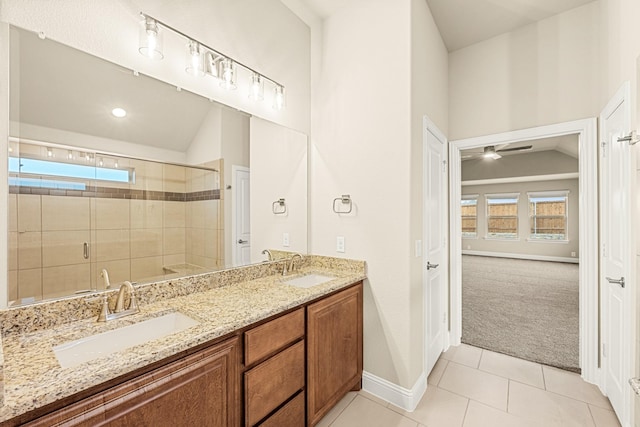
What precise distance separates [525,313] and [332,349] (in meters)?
3.37

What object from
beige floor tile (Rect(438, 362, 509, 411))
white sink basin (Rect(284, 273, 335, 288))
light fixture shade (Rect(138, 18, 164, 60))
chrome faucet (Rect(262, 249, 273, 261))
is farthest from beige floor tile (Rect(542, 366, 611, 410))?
light fixture shade (Rect(138, 18, 164, 60))

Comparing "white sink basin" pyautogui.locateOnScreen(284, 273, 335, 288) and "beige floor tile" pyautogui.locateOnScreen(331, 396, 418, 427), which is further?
"white sink basin" pyautogui.locateOnScreen(284, 273, 335, 288)

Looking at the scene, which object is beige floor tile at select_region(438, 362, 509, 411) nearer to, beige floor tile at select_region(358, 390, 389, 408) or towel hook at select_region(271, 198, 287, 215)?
beige floor tile at select_region(358, 390, 389, 408)

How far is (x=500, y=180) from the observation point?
26.5 ft

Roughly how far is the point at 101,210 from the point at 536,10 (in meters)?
3.52

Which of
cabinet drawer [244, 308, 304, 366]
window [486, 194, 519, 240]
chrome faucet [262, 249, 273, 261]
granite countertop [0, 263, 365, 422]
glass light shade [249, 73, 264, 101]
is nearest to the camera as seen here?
granite countertop [0, 263, 365, 422]

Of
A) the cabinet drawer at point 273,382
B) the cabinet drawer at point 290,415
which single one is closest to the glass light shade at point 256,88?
the cabinet drawer at point 273,382

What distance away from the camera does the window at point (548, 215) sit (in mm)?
7998

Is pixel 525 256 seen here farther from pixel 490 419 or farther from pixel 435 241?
pixel 490 419

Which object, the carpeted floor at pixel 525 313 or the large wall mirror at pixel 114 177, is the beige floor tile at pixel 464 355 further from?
the large wall mirror at pixel 114 177

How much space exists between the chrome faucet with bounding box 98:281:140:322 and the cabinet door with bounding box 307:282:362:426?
0.88m

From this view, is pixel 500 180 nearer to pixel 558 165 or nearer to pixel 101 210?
pixel 558 165

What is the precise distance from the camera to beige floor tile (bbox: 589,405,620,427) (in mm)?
1836

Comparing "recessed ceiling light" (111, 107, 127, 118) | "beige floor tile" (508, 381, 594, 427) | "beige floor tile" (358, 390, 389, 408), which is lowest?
"beige floor tile" (358, 390, 389, 408)
